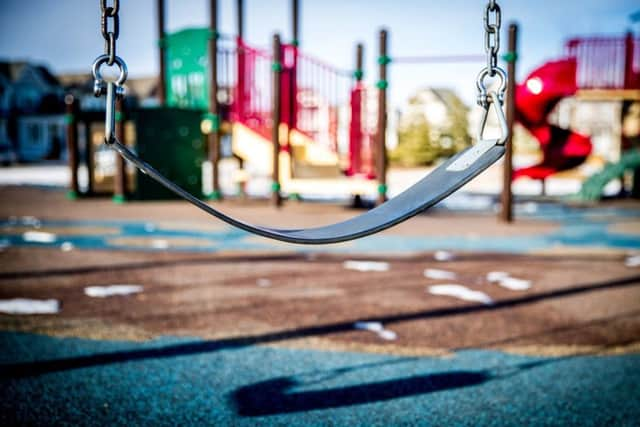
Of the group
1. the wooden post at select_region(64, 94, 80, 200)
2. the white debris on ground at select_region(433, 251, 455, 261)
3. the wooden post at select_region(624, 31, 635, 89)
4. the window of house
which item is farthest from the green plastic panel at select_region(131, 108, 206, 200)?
the window of house

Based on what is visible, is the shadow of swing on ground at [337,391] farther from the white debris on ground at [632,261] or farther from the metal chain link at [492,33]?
the white debris on ground at [632,261]

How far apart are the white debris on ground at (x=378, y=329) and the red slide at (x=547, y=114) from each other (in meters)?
7.30

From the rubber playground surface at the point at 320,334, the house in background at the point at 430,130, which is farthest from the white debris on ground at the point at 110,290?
the house in background at the point at 430,130

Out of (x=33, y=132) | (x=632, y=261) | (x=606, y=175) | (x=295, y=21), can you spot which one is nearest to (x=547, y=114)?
(x=606, y=175)

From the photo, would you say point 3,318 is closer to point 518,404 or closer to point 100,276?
point 100,276

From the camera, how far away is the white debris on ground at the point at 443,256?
17.7ft

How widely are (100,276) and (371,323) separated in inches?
91.0

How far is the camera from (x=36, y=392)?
7.68ft

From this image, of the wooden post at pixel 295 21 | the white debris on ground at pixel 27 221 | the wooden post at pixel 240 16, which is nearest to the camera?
the white debris on ground at pixel 27 221

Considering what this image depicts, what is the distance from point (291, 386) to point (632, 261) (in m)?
4.19

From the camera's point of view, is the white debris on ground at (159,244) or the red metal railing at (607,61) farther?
the red metal railing at (607,61)

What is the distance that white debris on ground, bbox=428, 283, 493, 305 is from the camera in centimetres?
395

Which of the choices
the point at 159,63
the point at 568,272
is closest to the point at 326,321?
the point at 568,272

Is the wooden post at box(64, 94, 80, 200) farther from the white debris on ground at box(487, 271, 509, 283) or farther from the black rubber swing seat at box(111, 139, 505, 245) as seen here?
the black rubber swing seat at box(111, 139, 505, 245)
